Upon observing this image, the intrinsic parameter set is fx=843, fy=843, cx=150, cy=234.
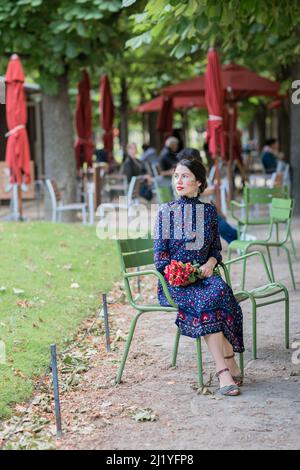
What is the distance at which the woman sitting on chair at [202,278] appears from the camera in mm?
5590

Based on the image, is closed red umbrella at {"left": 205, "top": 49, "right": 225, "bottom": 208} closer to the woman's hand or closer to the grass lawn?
the grass lawn

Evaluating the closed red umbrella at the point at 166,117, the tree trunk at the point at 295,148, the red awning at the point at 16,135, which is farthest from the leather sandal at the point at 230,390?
the closed red umbrella at the point at 166,117

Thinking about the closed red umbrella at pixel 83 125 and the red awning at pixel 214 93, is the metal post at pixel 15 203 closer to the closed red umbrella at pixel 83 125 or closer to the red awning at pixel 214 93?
the closed red umbrella at pixel 83 125

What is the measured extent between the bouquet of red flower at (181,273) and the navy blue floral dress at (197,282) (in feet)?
0.34

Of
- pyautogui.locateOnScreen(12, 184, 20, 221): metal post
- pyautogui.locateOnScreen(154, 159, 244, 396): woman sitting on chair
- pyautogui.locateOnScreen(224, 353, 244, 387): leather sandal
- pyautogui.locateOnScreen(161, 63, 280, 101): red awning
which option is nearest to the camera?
pyautogui.locateOnScreen(154, 159, 244, 396): woman sitting on chair

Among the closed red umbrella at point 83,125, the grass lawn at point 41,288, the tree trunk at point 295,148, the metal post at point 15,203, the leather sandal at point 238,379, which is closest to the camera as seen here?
the leather sandal at point 238,379

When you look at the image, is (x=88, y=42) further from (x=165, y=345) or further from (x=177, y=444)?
(x=177, y=444)

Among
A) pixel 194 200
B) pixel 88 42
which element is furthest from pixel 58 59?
pixel 194 200

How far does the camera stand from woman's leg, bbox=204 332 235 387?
552cm

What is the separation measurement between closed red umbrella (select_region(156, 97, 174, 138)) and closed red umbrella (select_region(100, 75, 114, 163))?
7.03 feet

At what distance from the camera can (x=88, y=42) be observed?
1448 centimetres

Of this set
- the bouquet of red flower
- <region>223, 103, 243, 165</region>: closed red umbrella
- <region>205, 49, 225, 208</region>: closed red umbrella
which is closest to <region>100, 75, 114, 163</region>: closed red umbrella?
<region>223, 103, 243, 165</region>: closed red umbrella

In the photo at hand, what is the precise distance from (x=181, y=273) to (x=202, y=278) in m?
0.24

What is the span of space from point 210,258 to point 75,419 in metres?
1.50
